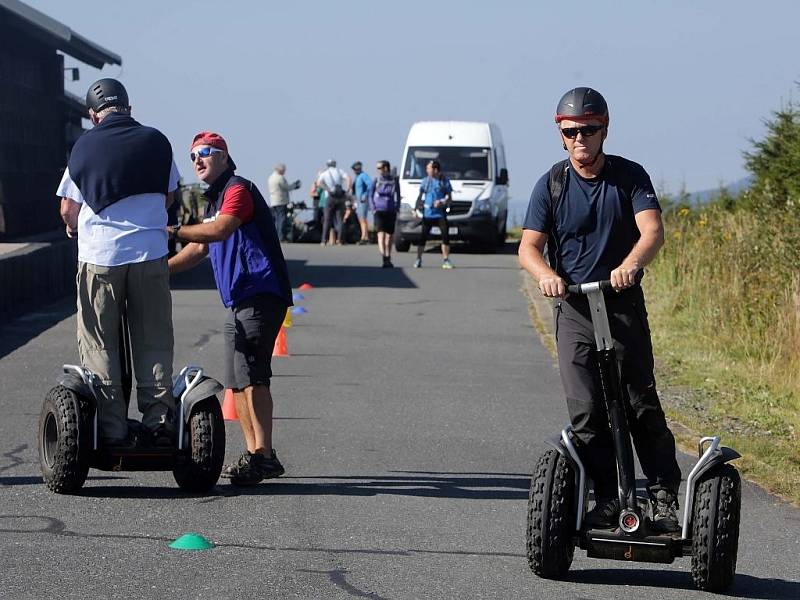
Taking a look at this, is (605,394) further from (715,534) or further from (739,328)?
(739,328)

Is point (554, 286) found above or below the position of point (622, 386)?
above

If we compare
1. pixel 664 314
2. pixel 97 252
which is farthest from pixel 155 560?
pixel 664 314

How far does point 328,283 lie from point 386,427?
44.0ft

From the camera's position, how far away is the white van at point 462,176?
33.4m

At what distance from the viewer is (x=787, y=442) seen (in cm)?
1028

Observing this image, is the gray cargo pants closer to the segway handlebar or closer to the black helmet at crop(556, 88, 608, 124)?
the segway handlebar

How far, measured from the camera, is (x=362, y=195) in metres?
37.1

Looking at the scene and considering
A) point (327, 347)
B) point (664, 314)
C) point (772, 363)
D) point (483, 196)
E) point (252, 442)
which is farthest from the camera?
point (483, 196)

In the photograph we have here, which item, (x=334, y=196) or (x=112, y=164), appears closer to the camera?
(x=112, y=164)

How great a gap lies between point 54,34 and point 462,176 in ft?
34.0

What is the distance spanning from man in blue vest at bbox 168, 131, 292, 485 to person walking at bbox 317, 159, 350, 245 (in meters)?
26.6

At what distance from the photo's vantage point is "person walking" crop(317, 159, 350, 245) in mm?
35094

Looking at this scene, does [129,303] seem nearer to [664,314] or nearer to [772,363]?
[772,363]

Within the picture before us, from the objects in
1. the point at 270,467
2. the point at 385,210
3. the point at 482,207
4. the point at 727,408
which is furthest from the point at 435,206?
the point at 270,467
